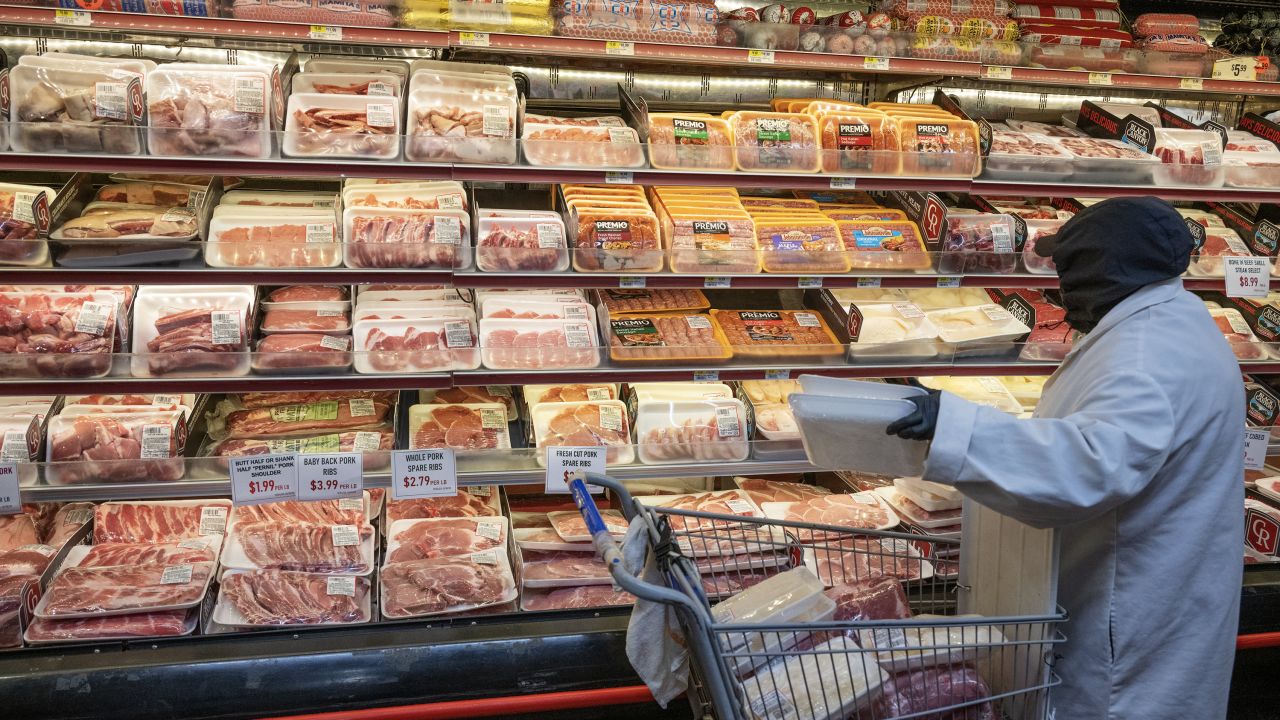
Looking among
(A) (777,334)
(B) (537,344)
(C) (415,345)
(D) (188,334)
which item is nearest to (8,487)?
(D) (188,334)

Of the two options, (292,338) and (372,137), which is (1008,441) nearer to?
(372,137)

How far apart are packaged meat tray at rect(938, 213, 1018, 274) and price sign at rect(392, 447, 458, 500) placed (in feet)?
6.65

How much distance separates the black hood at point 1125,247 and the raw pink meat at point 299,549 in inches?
95.8

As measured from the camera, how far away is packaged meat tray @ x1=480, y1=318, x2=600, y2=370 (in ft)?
10.9

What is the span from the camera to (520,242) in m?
3.41

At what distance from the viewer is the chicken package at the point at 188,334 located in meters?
3.07

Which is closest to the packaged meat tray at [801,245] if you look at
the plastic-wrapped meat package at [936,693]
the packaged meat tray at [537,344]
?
the packaged meat tray at [537,344]

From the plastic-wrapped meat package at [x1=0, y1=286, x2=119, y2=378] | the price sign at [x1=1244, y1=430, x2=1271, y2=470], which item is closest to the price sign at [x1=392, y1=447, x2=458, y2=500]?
the plastic-wrapped meat package at [x1=0, y1=286, x2=119, y2=378]

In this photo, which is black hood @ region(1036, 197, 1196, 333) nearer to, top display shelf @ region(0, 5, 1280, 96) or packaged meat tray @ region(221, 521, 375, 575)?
top display shelf @ region(0, 5, 1280, 96)

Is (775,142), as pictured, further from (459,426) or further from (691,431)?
(459,426)

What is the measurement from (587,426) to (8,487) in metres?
1.87

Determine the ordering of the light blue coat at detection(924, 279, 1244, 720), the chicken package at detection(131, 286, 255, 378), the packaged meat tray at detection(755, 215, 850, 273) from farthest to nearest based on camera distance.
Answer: the packaged meat tray at detection(755, 215, 850, 273) → the chicken package at detection(131, 286, 255, 378) → the light blue coat at detection(924, 279, 1244, 720)

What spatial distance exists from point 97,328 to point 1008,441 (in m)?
2.81

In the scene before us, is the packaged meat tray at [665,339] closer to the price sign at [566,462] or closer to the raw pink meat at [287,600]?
the price sign at [566,462]
